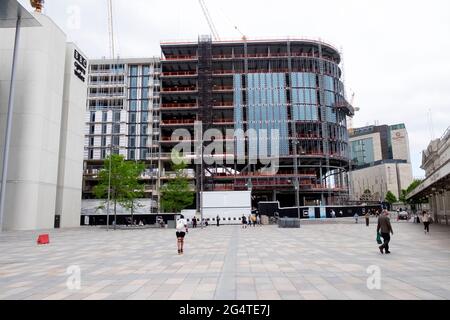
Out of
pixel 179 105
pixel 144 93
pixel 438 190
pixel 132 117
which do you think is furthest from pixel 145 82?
pixel 438 190

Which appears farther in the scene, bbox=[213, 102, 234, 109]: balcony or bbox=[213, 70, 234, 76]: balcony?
bbox=[213, 70, 234, 76]: balcony

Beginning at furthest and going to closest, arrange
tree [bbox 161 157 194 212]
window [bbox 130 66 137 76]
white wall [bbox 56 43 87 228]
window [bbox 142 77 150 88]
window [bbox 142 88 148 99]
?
window [bbox 130 66 137 76] → window [bbox 142 77 150 88] → window [bbox 142 88 148 99] → tree [bbox 161 157 194 212] → white wall [bbox 56 43 87 228]

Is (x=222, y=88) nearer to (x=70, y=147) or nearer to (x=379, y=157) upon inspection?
(x=70, y=147)

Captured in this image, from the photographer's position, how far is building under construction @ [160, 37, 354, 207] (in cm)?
6688

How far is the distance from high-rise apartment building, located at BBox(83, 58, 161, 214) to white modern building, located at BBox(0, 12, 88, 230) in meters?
28.5

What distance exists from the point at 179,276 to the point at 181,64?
6816cm

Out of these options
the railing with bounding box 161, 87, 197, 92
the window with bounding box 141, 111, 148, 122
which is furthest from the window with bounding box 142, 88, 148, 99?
the railing with bounding box 161, 87, 197, 92

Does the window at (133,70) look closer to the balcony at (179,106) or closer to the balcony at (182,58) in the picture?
the balcony at (182,58)

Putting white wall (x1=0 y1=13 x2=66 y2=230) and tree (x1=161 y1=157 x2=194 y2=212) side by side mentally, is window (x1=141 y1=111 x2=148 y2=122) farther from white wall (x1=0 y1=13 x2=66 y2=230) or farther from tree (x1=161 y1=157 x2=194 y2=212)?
white wall (x1=0 y1=13 x2=66 y2=230)

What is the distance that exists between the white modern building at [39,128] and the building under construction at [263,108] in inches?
1030

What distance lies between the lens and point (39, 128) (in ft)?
122

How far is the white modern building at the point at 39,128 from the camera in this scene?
35.7 metres

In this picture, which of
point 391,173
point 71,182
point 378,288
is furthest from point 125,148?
point 391,173

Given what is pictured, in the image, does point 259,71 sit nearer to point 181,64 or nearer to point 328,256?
point 181,64
